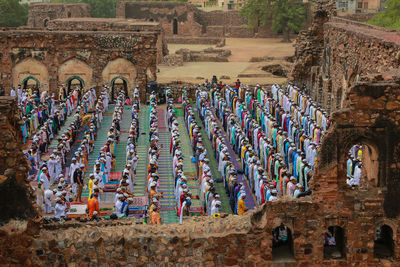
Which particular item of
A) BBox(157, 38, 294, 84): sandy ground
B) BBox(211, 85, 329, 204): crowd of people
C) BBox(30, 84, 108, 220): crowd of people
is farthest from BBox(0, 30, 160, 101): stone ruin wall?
BBox(157, 38, 294, 84): sandy ground

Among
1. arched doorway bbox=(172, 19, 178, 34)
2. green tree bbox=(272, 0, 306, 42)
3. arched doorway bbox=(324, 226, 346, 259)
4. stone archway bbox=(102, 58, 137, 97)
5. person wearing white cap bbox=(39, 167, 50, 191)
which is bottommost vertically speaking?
person wearing white cap bbox=(39, 167, 50, 191)

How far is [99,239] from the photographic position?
9.21m

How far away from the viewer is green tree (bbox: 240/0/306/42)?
47.6 m

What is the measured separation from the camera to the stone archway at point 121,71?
2673 centimetres

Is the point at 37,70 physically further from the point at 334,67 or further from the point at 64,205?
the point at 64,205

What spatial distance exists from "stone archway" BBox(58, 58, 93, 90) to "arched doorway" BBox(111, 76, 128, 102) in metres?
1.01

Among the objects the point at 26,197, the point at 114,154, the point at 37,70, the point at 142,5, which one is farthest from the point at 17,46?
the point at 142,5

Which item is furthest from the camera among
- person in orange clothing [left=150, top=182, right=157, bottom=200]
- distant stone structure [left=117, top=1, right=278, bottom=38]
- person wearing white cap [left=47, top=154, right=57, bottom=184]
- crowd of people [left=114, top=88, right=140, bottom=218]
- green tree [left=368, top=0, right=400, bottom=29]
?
distant stone structure [left=117, top=1, right=278, bottom=38]

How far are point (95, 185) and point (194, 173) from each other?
13.0 ft

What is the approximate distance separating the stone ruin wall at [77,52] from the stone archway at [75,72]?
0.13 feet

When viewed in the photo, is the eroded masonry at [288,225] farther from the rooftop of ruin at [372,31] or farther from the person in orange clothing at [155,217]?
the rooftop of ruin at [372,31]

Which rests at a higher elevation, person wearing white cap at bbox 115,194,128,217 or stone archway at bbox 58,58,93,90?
stone archway at bbox 58,58,93,90

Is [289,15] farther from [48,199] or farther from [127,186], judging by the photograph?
[48,199]

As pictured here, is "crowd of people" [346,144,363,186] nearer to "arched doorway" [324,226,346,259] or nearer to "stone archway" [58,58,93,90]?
"arched doorway" [324,226,346,259]
